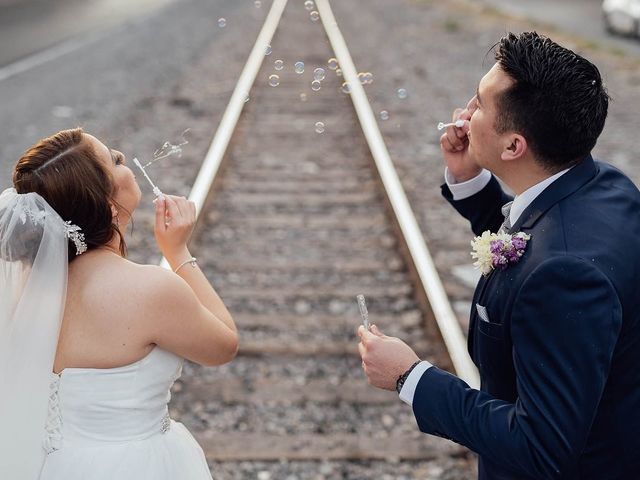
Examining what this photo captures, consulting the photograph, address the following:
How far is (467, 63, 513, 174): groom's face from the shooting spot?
207 centimetres

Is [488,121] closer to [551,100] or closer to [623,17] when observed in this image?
[551,100]

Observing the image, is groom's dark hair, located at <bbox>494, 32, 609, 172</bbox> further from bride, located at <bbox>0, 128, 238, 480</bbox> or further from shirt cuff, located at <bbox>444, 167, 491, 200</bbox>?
bride, located at <bbox>0, 128, 238, 480</bbox>

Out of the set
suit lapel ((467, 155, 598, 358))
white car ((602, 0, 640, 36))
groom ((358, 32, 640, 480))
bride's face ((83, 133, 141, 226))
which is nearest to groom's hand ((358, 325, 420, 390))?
groom ((358, 32, 640, 480))

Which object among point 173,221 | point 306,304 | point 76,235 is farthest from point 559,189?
point 306,304

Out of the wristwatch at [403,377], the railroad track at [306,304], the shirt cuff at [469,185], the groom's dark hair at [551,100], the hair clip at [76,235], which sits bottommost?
the railroad track at [306,304]

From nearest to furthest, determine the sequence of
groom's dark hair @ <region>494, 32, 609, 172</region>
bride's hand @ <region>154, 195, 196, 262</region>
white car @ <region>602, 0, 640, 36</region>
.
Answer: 1. groom's dark hair @ <region>494, 32, 609, 172</region>
2. bride's hand @ <region>154, 195, 196, 262</region>
3. white car @ <region>602, 0, 640, 36</region>

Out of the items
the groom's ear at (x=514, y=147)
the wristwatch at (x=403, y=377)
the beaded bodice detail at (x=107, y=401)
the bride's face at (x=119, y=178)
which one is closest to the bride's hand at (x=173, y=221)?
the bride's face at (x=119, y=178)

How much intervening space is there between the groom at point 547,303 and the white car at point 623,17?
17618mm

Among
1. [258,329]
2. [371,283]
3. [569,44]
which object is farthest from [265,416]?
[569,44]

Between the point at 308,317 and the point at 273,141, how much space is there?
12.9ft

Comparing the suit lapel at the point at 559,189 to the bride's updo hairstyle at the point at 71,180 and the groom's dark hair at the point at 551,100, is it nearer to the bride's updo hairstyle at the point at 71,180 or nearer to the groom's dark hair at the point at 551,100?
the groom's dark hair at the point at 551,100

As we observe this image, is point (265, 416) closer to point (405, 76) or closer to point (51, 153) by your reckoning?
point (51, 153)

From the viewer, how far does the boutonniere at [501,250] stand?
203cm

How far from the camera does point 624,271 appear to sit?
1910mm
